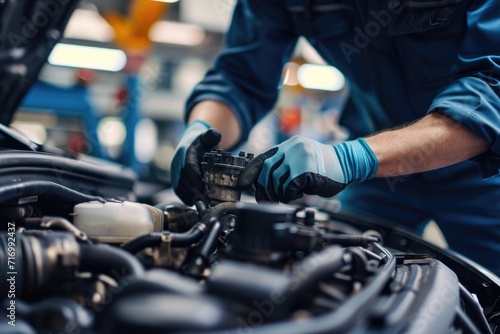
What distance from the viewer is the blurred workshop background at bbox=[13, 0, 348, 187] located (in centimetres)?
452

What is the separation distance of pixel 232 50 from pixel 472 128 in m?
0.99

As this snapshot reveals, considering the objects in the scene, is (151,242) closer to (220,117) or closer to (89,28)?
(220,117)

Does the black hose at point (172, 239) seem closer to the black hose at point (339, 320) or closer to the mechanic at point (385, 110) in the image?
the mechanic at point (385, 110)

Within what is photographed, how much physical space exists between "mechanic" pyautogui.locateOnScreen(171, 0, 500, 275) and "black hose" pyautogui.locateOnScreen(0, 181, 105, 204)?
0.35 meters

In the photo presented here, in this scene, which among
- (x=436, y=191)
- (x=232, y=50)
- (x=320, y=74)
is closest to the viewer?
(x=436, y=191)

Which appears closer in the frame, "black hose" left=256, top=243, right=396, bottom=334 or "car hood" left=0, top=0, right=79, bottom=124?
"black hose" left=256, top=243, right=396, bottom=334

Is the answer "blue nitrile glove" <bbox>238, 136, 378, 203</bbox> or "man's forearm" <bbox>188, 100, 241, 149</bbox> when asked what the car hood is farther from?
"blue nitrile glove" <bbox>238, 136, 378, 203</bbox>

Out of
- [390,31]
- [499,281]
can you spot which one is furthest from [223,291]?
[390,31]

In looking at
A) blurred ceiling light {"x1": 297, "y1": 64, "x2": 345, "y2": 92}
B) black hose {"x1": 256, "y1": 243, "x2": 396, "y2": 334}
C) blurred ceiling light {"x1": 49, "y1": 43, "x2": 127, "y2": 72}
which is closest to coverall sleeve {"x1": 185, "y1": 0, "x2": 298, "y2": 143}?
black hose {"x1": 256, "y1": 243, "x2": 396, "y2": 334}

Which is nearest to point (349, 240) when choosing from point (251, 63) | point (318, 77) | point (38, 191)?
point (38, 191)

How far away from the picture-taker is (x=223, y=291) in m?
0.59

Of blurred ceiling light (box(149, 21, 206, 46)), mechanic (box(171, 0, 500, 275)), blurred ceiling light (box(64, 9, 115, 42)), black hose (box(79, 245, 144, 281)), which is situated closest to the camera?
black hose (box(79, 245, 144, 281))

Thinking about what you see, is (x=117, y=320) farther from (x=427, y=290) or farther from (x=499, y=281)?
(x=499, y=281)

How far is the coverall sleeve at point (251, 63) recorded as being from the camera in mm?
1802
